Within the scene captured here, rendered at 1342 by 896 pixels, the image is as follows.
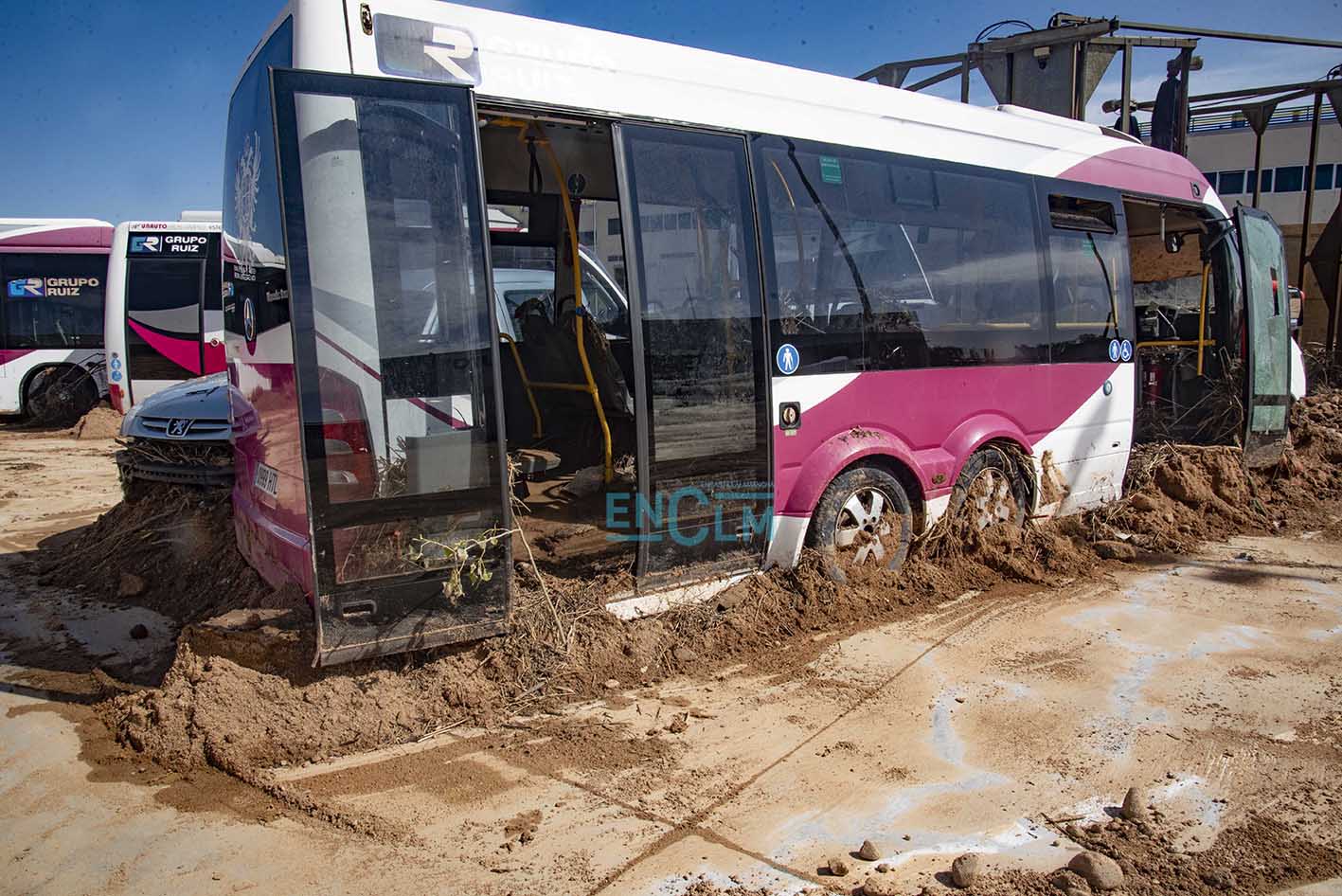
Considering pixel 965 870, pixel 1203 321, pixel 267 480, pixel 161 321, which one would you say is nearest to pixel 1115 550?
pixel 1203 321

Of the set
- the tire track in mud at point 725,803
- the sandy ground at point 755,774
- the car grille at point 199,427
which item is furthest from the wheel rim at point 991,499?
the car grille at point 199,427

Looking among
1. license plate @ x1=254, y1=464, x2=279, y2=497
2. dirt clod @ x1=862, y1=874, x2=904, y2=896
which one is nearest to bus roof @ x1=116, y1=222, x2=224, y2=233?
license plate @ x1=254, y1=464, x2=279, y2=497

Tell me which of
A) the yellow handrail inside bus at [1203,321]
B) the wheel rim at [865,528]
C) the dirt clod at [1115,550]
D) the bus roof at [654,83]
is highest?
the bus roof at [654,83]

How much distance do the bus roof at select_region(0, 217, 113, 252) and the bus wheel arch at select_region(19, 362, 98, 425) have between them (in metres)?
2.20

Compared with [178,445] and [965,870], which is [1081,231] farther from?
[178,445]

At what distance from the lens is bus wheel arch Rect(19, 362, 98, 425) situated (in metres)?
16.7

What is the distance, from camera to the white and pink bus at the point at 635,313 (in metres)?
3.73

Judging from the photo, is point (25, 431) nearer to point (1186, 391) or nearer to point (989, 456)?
point (989, 456)

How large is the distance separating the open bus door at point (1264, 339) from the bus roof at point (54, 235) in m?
18.3

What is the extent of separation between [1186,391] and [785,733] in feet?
21.4

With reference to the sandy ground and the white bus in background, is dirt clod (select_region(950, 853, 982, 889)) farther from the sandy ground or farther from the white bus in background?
the white bus in background

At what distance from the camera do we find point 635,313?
175 inches

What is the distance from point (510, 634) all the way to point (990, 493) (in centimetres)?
366

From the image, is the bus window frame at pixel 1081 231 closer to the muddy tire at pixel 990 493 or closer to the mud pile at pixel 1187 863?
the muddy tire at pixel 990 493
